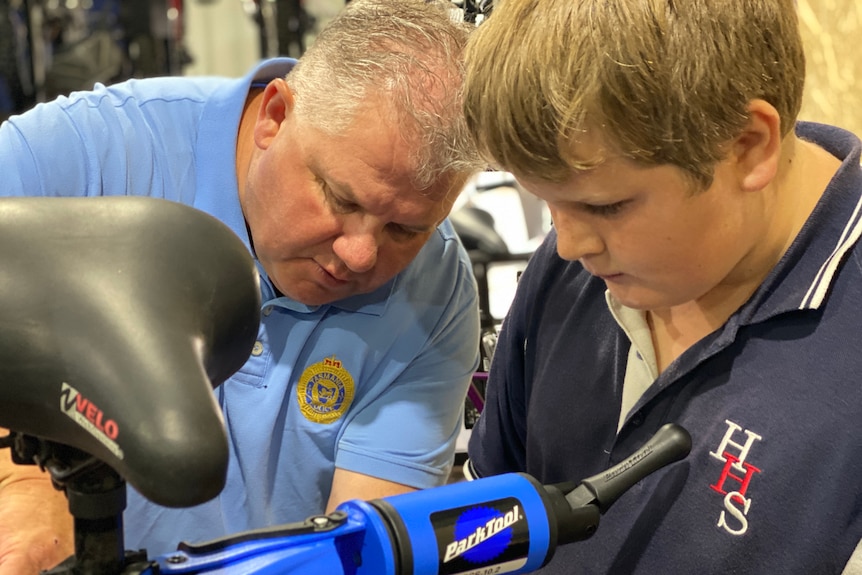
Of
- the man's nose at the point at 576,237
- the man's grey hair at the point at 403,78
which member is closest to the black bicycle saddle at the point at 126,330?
the man's nose at the point at 576,237

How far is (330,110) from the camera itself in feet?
3.15

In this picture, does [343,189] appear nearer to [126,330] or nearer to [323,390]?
[323,390]

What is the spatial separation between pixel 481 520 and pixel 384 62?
1.71ft

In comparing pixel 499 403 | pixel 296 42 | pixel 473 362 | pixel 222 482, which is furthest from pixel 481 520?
pixel 296 42

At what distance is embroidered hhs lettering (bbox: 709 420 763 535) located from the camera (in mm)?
771

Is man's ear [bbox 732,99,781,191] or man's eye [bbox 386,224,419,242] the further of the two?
man's eye [bbox 386,224,419,242]

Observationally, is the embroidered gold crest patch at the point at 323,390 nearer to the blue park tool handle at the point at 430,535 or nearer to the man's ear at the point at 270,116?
the man's ear at the point at 270,116

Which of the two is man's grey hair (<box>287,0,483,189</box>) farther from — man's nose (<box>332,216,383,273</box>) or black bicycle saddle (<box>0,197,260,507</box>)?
black bicycle saddle (<box>0,197,260,507</box>)

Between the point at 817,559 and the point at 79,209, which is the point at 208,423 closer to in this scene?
the point at 79,209

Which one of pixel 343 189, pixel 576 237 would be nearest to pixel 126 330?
pixel 576 237

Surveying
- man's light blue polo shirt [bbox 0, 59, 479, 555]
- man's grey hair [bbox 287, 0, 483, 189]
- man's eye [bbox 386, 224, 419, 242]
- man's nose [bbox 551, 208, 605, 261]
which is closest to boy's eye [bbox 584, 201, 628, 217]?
man's nose [bbox 551, 208, 605, 261]

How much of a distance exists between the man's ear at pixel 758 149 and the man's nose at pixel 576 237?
4.7 inches

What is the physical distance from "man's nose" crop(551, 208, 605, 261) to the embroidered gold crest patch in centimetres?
43

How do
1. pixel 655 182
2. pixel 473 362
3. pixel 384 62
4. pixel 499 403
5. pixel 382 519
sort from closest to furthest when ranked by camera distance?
1. pixel 382 519
2. pixel 655 182
3. pixel 384 62
4. pixel 499 403
5. pixel 473 362
